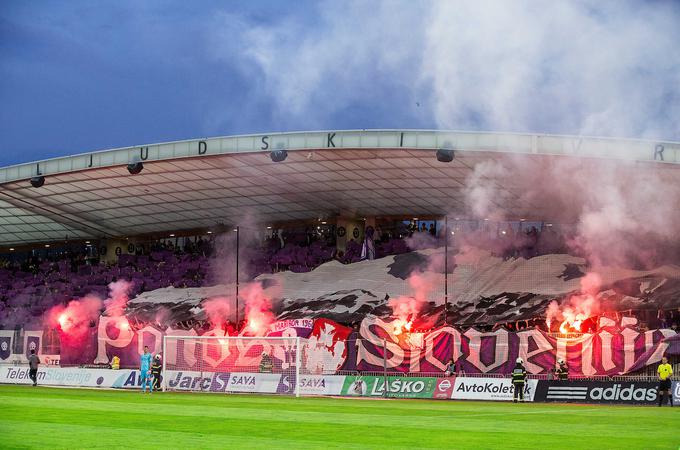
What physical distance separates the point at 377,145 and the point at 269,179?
32.7 ft

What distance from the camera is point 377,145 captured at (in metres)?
47.5

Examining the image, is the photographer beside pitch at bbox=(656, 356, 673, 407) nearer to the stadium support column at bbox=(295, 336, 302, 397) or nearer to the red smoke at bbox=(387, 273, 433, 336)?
the stadium support column at bbox=(295, 336, 302, 397)

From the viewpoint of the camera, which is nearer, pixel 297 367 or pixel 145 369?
pixel 297 367

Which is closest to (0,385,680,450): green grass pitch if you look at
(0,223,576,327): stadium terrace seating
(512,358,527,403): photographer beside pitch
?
(512,358,527,403): photographer beside pitch

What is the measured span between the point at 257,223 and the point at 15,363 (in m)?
20.2

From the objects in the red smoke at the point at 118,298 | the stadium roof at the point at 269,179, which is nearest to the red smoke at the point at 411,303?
the stadium roof at the point at 269,179

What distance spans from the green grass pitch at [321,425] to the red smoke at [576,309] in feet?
43.4

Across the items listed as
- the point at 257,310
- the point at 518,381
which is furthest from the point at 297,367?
the point at 257,310

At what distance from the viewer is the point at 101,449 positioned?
16.1 m

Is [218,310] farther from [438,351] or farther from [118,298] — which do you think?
[438,351]

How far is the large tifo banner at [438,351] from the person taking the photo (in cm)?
3653

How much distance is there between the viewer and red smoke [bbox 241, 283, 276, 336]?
51909 mm

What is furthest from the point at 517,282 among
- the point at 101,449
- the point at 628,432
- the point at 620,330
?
the point at 101,449

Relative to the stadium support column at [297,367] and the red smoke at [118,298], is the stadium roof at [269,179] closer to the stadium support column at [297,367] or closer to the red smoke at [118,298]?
the red smoke at [118,298]
